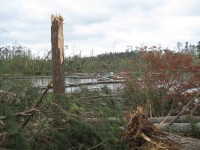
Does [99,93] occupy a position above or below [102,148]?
above

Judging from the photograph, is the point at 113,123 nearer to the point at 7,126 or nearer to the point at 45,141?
the point at 45,141

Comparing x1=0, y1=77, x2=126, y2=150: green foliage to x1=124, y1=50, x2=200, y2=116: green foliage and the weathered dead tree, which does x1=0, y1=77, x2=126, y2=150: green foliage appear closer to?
the weathered dead tree

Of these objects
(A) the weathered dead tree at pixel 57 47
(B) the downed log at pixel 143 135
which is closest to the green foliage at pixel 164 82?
(A) the weathered dead tree at pixel 57 47

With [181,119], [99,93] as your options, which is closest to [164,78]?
[181,119]

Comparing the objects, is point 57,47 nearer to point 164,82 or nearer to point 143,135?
point 143,135

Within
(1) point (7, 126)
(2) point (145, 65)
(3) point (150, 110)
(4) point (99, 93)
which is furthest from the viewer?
(2) point (145, 65)

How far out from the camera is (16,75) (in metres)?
6.58

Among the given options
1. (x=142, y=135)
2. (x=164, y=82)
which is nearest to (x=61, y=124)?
(x=142, y=135)

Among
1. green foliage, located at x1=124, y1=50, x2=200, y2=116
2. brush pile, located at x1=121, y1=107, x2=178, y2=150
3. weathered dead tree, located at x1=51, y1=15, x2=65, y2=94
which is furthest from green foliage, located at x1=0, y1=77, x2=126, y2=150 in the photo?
green foliage, located at x1=124, y1=50, x2=200, y2=116

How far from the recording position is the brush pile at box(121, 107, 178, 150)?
6223 mm

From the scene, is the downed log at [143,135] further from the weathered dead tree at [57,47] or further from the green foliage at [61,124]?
the weathered dead tree at [57,47]

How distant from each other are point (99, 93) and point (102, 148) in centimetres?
113

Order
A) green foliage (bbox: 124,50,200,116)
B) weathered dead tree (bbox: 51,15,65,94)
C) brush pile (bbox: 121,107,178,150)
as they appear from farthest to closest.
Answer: green foliage (bbox: 124,50,200,116), weathered dead tree (bbox: 51,15,65,94), brush pile (bbox: 121,107,178,150)

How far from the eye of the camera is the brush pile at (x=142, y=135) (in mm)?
6223
